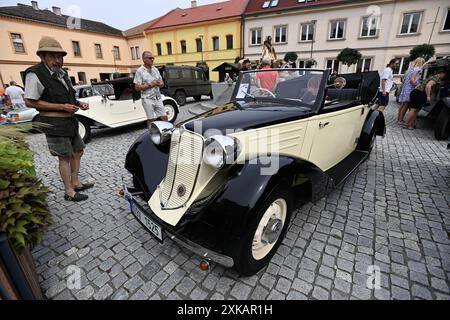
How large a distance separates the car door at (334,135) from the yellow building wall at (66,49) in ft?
109

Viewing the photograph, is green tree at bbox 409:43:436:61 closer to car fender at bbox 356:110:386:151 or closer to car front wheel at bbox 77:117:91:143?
car fender at bbox 356:110:386:151

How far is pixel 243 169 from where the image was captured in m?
1.86

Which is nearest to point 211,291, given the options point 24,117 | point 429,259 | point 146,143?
point 146,143

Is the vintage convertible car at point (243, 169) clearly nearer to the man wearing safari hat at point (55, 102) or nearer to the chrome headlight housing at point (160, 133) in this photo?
the chrome headlight housing at point (160, 133)

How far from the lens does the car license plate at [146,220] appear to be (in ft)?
6.10

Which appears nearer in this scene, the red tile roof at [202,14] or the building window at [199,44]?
the red tile roof at [202,14]

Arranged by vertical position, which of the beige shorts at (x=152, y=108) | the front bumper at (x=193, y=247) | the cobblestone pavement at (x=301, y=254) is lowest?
the cobblestone pavement at (x=301, y=254)

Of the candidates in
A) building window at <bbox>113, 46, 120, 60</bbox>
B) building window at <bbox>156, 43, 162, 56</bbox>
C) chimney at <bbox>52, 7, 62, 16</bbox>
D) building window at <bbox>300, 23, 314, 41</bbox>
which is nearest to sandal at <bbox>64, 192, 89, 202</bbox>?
building window at <bbox>300, 23, 314, 41</bbox>

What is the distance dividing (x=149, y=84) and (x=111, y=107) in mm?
2078

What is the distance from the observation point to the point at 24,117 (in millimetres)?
7465

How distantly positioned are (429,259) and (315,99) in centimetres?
193

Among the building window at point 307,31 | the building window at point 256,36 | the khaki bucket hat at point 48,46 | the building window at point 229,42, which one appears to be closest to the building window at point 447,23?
the building window at point 307,31

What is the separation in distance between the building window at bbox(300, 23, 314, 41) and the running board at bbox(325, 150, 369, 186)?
2501 centimetres

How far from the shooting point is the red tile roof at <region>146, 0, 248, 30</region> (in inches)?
1104
